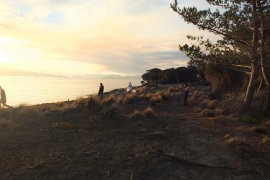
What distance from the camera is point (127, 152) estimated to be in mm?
5465

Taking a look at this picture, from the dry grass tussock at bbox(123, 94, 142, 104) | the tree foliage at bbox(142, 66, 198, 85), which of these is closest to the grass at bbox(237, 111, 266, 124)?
the dry grass tussock at bbox(123, 94, 142, 104)

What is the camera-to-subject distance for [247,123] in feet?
29.8

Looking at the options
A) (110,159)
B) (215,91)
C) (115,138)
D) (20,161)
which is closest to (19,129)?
(20,161)

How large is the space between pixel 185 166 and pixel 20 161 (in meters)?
4.39

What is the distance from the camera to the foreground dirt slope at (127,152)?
4.29 meters

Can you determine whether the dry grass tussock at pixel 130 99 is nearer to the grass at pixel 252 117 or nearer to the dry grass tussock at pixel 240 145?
the grass at pixel 252 117

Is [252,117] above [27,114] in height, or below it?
below

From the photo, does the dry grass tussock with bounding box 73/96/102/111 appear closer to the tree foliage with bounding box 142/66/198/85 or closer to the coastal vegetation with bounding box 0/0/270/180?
the coastal vegetation with bounding box 0/0/270/180

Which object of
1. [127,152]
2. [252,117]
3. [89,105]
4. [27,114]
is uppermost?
[89,105]

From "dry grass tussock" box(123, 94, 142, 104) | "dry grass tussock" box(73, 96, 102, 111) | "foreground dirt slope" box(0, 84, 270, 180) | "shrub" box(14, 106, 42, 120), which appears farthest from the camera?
"dry grass tussock" box(123, 94, 142, 104)

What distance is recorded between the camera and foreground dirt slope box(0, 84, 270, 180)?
429 centimetres

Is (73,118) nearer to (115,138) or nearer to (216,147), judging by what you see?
(115,138)

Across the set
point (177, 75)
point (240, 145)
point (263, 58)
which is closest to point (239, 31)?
point (263, 58)

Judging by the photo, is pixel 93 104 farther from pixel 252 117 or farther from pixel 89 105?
pixel 252 117
